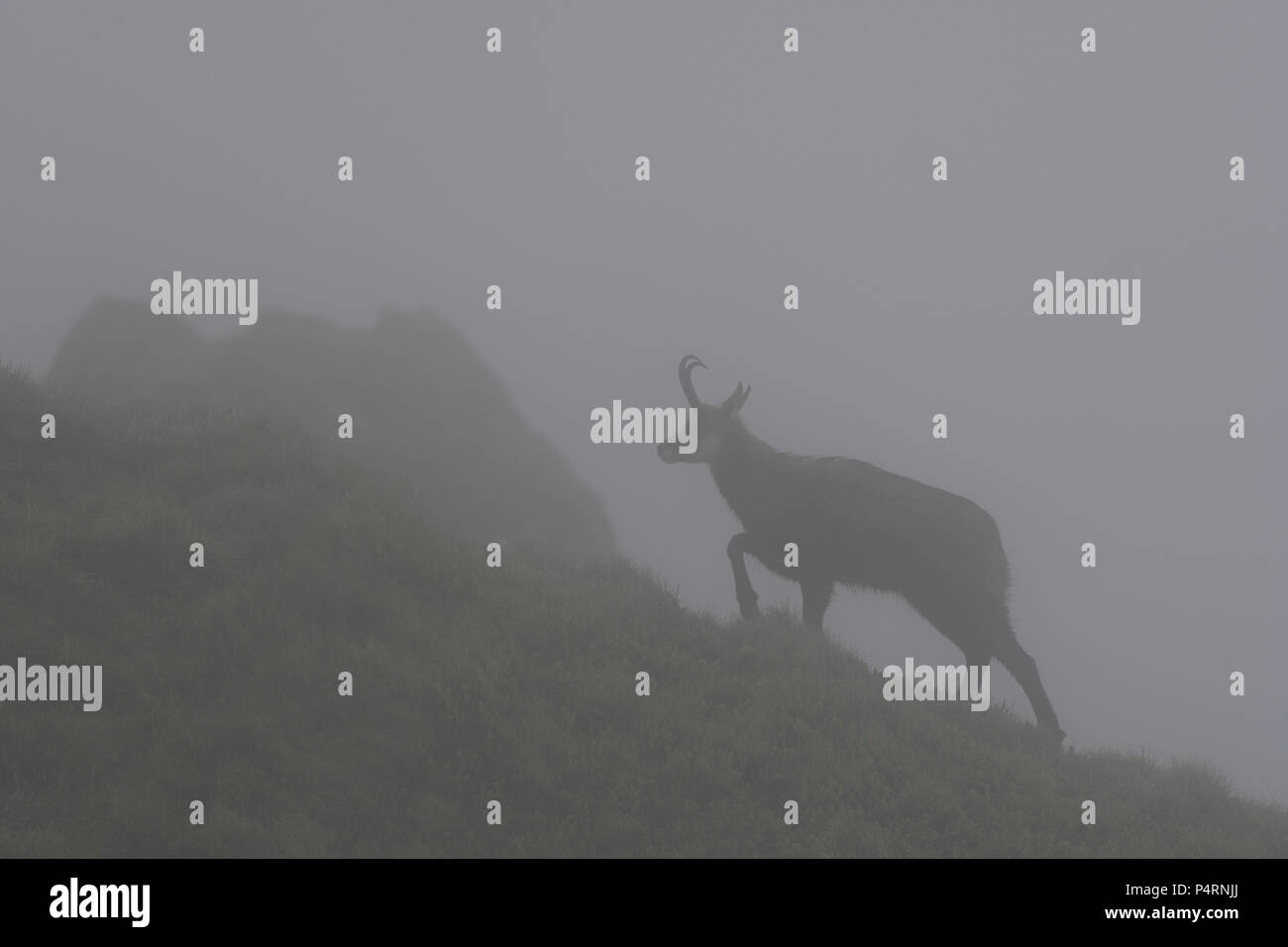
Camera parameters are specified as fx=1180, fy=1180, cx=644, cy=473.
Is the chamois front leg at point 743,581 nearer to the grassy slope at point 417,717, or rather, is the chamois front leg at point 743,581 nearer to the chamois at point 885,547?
the chamois at point 885,547

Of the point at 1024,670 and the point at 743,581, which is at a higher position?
the point at 743,581

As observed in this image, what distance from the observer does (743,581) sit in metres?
15.5

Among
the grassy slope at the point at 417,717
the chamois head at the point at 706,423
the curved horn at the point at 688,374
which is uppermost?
the curved horn at the point at 688,374

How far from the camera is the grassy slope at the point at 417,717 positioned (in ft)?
32.0

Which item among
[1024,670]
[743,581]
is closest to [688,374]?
[743,581]

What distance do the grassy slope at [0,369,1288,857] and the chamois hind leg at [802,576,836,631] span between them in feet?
3.46

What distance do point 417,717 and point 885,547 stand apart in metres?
7.00

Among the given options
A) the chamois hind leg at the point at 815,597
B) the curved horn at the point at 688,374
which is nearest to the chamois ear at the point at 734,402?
the curved horn at the point at 688,374

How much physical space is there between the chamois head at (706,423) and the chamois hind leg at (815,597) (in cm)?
243

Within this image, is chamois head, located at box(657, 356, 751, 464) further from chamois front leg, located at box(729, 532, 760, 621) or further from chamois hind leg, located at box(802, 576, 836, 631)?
chamois hind leg, located at box(802, 576, 836, 631)

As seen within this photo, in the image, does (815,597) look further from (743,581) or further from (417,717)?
(417,717)

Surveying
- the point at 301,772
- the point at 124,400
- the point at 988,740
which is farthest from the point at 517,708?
the point at 124,400

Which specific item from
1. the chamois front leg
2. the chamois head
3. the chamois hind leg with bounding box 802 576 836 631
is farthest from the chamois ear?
the chamois hind leg with bounding box 802 576 836 631
